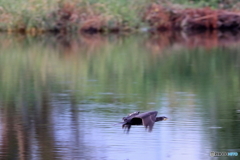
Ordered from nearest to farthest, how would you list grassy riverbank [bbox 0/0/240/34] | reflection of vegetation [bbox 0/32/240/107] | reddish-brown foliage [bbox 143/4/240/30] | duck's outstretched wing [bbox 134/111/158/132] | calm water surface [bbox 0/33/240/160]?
duck's outstretched wing [bbox 134/111/158/132] → calm water surface [bbox 0/33/240/160] → reflection of vegetation [bbox 0/32/240/107] → grassy riverbank [bbox 0/0/240/34] → reddish-brown foliage [bbox 143/4/240/30]

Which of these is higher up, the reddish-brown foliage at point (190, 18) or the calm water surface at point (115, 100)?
the calm water surface at point (115, 100)

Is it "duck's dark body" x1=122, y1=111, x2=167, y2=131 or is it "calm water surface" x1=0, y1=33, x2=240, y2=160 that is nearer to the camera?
"duck's dark body" x1=122, y1=111, x2=167, y2=131

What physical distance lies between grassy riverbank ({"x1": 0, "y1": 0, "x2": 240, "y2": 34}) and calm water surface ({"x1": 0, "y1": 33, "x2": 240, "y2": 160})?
5294 millimetres

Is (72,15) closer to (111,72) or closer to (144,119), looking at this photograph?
(111,72)

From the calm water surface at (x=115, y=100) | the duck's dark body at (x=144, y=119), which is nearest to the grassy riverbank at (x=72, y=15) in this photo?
the calm water surface at (x=115, y=100)

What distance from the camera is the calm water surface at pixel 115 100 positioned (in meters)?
5.69

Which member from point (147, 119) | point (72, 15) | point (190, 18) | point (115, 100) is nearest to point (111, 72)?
point (115, 100)

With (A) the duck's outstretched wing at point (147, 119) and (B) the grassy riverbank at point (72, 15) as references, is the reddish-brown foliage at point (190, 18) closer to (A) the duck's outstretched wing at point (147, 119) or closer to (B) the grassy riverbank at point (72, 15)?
(B) the grassy riverbank at point (72, 15)

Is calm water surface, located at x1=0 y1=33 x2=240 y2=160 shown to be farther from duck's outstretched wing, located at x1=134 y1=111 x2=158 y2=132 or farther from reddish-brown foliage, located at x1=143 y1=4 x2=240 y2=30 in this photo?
reddish-brown foliage, located at x1=143 y1=4 x2=240 y2=30

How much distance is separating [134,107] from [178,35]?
481 inches

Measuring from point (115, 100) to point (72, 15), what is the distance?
43.5 ft

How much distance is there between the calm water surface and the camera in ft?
18.7

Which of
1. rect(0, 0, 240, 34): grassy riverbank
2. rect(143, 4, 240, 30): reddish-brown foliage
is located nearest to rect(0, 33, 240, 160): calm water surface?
rect(0, 0, 240, 34): grassy riverbank

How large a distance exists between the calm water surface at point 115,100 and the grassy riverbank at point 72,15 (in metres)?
5.29
